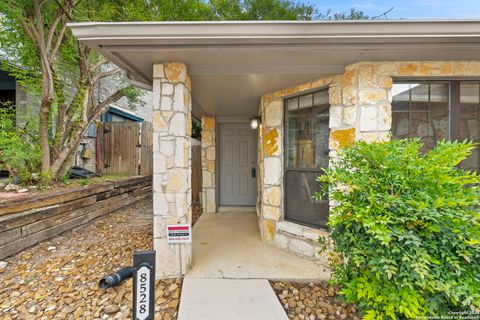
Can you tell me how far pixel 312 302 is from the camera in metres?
2.22

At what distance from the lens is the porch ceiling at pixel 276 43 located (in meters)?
2.05

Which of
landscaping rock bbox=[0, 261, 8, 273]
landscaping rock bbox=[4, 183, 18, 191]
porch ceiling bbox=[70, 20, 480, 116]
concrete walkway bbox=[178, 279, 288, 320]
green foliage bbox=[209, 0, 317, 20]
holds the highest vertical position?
green foliage bbox=[209, 0, 317, 20]

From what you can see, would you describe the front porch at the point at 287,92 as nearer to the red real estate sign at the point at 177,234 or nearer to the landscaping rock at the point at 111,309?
the red real estate sign at the point at 177,234

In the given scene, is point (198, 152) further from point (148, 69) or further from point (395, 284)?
point (395, 284)

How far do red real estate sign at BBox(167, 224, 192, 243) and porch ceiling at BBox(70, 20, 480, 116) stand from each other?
66.5 inches

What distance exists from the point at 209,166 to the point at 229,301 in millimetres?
3561

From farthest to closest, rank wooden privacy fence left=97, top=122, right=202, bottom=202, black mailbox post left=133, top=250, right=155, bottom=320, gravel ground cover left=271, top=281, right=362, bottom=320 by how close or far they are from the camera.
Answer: wooden privacy fence left=97, top=122, right=202, bottom=202 < gravel ground cover left=271, top=281, right=362, bottom=320 < black mailbox post left=133, top=250, right=155, bottom=320

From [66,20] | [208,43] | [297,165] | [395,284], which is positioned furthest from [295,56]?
[66,20]

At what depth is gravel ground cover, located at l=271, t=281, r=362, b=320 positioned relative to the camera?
6.81 feet

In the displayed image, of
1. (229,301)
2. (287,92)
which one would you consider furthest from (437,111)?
(229,301)

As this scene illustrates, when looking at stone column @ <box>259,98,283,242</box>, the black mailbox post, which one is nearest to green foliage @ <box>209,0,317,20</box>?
stone column @ <box>259,98,283,242</box>

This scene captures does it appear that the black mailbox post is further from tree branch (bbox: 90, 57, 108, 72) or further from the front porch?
tree branch (bbox: 90, 57, 108, 72)

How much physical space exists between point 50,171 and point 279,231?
4.05 meters

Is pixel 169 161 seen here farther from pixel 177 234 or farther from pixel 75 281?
pixel 75 281
